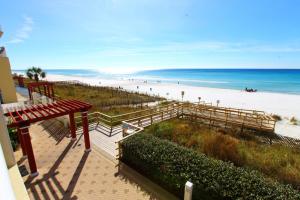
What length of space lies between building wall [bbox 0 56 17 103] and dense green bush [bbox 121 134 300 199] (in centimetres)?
1260

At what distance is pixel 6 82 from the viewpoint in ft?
46.6

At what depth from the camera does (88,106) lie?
8.89 m

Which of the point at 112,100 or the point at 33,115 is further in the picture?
the point at 112,100

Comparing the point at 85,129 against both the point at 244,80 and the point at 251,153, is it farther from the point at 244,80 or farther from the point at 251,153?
the point at 244,80

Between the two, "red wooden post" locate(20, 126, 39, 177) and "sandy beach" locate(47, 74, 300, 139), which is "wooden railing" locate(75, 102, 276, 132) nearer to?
"sandy beach" locate(47, 74, 300, 139)

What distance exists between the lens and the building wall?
44.6 feet

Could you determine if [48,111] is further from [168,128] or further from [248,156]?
[248,156]

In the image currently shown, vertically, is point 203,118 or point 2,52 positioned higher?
point 2,52

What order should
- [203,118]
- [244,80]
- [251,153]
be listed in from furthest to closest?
[244,80]
[203,118]
[251,153]

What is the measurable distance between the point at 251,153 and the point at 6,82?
60.1 ft

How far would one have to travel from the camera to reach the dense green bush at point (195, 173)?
189 inches

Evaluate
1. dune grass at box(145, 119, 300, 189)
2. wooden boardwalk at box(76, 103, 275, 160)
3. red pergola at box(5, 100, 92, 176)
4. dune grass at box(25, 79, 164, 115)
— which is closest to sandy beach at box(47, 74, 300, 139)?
wooden boardwalk at box(76, 103, 275, 160)

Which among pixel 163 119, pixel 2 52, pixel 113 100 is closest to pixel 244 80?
pixel 113 100

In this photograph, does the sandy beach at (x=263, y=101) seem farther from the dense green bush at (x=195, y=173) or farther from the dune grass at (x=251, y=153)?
the dense green bush at (x=195, y=173)
